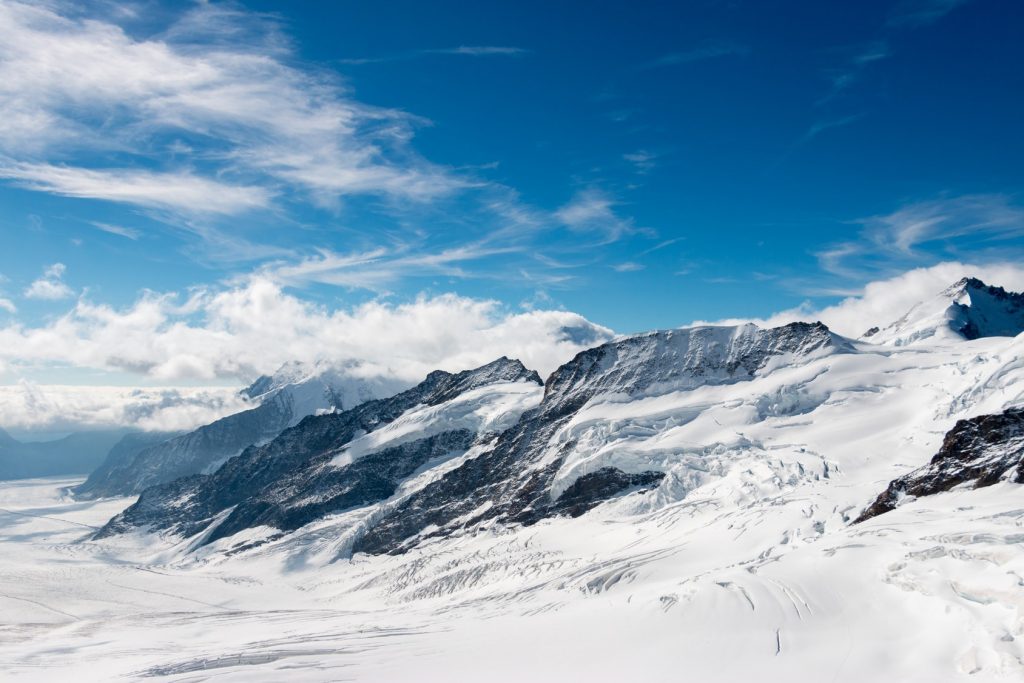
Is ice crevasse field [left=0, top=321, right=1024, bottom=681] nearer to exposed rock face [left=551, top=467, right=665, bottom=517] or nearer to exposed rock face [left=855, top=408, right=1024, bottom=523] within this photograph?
exposed rock face [left=551, top=467, right=665, bottom=517]

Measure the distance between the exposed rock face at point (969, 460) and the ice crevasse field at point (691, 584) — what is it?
4.98 meters

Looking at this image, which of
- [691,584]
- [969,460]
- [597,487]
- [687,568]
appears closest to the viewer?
[691,584]

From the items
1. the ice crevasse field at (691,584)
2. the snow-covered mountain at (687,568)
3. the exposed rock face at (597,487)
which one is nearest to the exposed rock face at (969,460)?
the snow-covered mountain at (687,568)

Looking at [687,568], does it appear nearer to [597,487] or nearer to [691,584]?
[691,584]

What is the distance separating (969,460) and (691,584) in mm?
41093

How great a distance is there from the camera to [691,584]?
249 ft

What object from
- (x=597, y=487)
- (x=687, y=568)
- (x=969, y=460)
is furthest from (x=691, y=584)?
(x=597, y=487)

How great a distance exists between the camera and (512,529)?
539 ft

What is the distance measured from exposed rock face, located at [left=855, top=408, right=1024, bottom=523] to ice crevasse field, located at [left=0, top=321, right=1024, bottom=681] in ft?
16.3

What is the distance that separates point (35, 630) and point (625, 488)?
116 m

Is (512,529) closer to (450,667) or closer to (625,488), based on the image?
(625,488)

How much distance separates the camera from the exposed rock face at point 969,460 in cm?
8681

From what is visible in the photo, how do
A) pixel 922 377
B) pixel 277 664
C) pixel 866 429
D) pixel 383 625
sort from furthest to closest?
1. pixel 922 377
2. pixel 866 429
3. pixel 383 625
4. pixel 277 664

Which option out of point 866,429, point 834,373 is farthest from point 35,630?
point 834,373
